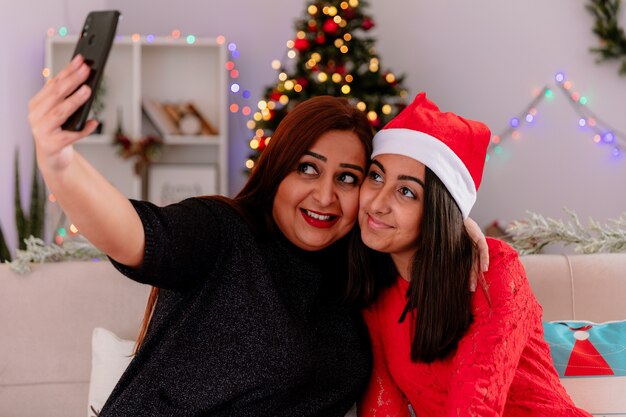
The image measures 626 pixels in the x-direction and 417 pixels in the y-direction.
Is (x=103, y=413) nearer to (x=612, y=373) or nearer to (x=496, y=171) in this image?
(x=612, y=373)

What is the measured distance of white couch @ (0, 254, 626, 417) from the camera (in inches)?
79.3

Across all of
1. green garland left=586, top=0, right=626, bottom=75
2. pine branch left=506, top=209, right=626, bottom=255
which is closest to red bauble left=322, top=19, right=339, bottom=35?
green garland left=586, top=0, right=626, bottom=75

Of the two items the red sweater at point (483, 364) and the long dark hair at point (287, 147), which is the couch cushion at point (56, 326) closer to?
the long dark hair at point (287, 147)

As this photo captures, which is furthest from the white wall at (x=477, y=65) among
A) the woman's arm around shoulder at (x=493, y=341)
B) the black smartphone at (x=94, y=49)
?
the black smartphone at (x=94, y=49)

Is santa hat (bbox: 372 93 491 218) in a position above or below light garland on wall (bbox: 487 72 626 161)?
above

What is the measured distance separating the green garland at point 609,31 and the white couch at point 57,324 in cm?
315

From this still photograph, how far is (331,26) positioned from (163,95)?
1.46 m

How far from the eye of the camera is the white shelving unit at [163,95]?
4914mm

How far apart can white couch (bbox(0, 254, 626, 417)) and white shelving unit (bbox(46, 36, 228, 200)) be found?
2880mm

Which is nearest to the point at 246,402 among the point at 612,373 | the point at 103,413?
the point at 103,413

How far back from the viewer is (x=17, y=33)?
4.82m

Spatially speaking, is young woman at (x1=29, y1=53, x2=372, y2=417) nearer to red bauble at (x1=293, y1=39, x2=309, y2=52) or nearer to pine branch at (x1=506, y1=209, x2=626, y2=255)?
pine branch at (x1=506, y1=209, x2=626, y2=255)

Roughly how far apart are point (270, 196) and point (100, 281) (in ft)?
1.89

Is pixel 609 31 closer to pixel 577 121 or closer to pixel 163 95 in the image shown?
pixel 577 121
